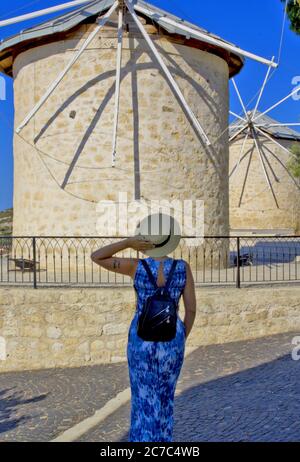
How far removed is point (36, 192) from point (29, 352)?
13.2 ft

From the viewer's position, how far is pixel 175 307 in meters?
3.02

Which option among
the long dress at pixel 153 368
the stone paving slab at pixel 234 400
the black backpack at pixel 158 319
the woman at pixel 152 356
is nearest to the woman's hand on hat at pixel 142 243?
the woman at pixel 152 356

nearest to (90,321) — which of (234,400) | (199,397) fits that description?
(199,397)

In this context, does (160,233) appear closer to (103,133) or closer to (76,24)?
(103,133)

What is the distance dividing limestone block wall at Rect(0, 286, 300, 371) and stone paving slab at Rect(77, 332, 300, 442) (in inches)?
24.2

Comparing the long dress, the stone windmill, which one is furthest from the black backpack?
the stone windmill

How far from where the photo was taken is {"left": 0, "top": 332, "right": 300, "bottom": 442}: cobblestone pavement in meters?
4.69

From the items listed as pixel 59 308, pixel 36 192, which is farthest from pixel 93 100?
pixel 59 308

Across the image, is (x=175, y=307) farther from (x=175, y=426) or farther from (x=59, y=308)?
(x=59, y=308)

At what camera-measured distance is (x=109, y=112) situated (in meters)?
10.6

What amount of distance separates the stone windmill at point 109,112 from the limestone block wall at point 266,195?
15.2 metres

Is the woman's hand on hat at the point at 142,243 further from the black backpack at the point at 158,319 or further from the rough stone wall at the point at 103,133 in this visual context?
the rough stone wall at the point at 103,133

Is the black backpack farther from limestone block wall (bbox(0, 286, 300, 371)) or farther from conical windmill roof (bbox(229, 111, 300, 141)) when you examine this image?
conical windmill roof (bbox(229, 111, 300, 141))
